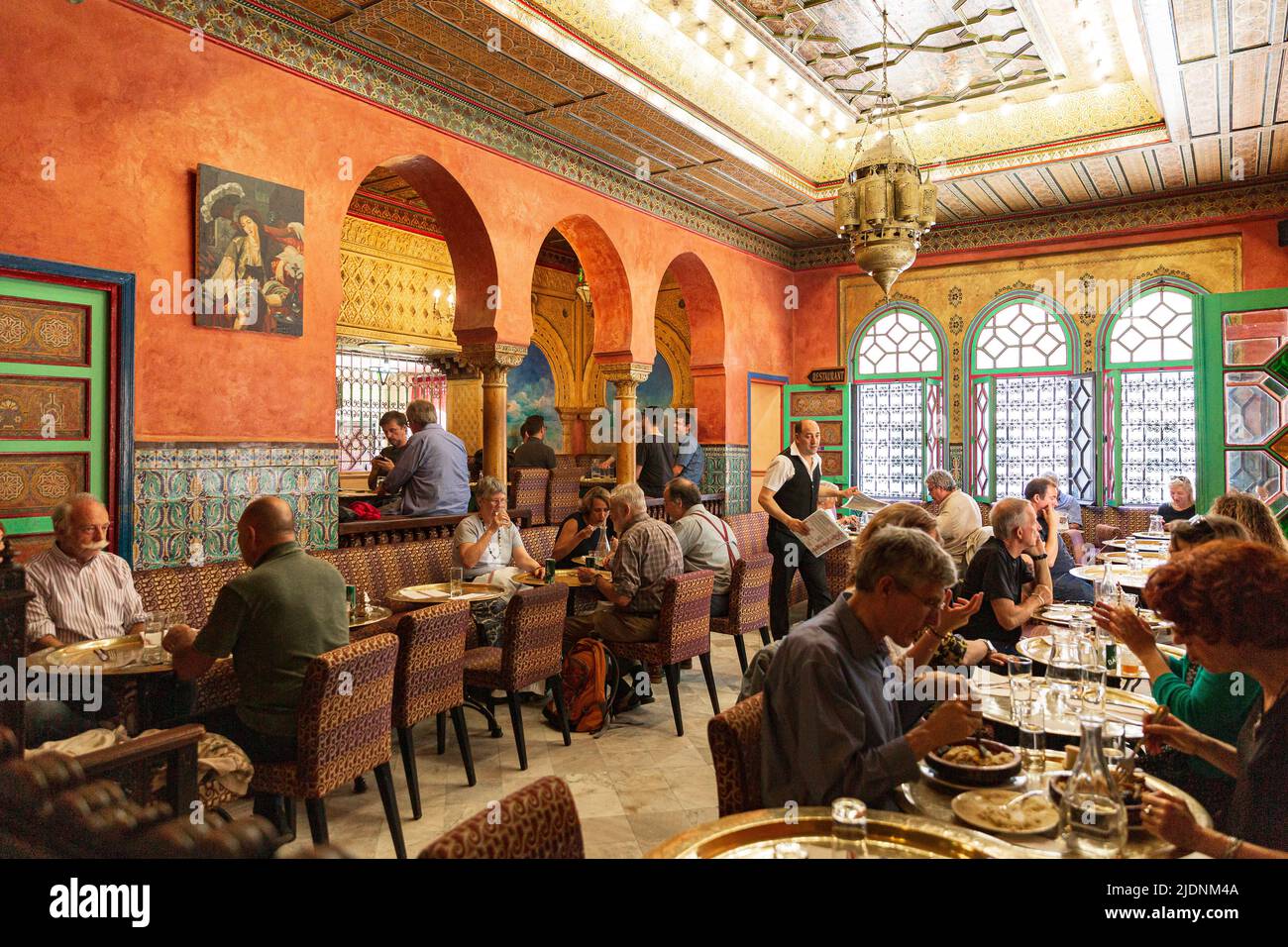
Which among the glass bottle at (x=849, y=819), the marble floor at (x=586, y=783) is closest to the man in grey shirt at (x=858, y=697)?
the glass bottle at (x=849, y=819)

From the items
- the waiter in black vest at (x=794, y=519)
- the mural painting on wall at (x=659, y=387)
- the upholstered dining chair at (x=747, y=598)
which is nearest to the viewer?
the upholstered dining chair at (x=747, y=598)

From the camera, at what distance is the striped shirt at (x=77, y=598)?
3.70 metres

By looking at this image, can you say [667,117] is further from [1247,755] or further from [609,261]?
[1247,755]

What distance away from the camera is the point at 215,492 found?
199 inches

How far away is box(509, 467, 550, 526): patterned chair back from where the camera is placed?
28.2 ft

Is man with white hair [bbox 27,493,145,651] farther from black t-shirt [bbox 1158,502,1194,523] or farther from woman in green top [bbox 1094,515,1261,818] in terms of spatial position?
black t-shirt [bbox 1158,502,1194,523]

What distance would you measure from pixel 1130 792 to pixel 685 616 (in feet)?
11.0

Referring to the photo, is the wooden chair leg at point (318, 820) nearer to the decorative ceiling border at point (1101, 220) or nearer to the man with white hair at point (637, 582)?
the man with white hair at point (637, 582)

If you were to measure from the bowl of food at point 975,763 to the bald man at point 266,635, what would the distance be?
2200 mm

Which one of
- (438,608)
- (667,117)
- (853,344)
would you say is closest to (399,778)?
(438,608)

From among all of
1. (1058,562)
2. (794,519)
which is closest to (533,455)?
(794,519)

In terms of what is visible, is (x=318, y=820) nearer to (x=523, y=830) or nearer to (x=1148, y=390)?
(x=523, y=830)

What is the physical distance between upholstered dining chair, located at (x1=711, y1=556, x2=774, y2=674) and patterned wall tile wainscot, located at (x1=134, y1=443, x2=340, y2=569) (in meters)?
2.88
